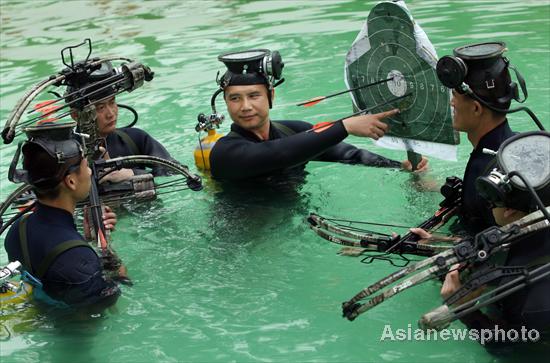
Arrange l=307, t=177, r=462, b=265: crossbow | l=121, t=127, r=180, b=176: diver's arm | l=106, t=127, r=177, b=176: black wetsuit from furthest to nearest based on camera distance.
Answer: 1. l=121, t=127, r=180, b=176: diver's arm
2. l=106, t=127, r=177, b=176: black wetsuit
3. l=307, t=177, r=462, b=265: crossbow

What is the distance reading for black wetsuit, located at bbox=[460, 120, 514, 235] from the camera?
4.50m

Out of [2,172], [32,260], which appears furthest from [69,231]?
[2,172]

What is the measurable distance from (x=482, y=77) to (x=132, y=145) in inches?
114

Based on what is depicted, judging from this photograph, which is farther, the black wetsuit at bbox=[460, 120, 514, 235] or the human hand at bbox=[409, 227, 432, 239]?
the human hand at bbox=[409, 227, 432, 239]

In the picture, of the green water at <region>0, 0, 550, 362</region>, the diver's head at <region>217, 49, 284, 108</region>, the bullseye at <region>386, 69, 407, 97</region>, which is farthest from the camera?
the diver's head at <region>217, 49, 284, 108</region>

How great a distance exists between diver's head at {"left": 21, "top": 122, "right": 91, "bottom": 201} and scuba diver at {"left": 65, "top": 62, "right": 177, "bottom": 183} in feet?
2.88

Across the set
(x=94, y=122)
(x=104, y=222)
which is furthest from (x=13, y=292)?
(x=94, y=122)

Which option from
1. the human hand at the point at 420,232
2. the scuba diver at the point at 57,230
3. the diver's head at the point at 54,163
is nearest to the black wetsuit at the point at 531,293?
the human hand at the point at 420,232

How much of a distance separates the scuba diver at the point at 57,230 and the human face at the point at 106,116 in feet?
5.49

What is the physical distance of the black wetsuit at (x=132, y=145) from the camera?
6.38 metres

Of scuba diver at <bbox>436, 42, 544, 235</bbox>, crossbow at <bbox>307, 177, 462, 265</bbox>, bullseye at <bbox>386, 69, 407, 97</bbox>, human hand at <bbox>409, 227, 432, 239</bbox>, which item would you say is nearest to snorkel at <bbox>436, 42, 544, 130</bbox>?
scuba diver at <bbox>436, 42, 544, 235</bbox>

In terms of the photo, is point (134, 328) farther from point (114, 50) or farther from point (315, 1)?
point (315, 1)

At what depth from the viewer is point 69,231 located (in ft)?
14.2

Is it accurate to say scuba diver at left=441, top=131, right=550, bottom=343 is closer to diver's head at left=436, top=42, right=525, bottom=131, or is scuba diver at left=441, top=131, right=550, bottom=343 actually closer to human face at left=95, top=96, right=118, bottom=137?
diver's head at left=436, top=42, right=525, bottom=131
